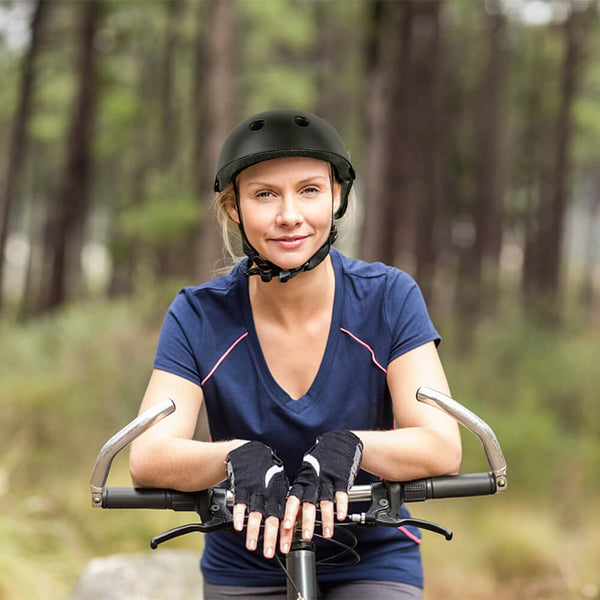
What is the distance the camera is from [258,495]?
6.18ft

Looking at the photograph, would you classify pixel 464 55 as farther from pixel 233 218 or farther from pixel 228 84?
pixel 233 218

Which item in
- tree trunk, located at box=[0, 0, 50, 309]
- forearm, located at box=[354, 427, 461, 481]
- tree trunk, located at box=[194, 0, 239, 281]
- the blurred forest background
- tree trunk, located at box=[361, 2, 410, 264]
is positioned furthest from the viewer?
tree trunk, located at box=[0, 0, 50, 309]

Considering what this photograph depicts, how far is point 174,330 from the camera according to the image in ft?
8.05

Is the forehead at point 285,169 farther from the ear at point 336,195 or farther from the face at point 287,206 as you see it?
the ear at point 336,195

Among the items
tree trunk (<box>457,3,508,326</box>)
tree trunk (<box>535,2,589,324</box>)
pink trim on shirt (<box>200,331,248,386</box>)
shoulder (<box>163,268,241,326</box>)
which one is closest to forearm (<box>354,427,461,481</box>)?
pink trim on shirt (<box>200,331,248,386</box>)

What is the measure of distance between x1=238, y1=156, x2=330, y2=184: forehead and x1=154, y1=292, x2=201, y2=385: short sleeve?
1.45 ft

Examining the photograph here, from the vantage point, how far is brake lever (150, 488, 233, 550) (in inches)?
80.0

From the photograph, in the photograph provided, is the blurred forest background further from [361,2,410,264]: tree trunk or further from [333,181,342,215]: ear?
[333,181,342,215]: ear

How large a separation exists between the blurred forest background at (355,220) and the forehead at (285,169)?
93 centimetres

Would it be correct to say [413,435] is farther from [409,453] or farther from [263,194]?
[263,194]

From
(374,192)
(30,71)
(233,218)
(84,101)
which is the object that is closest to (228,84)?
(374,192)

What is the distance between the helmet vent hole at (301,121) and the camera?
2.32 meters

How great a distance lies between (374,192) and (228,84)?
11.5ft

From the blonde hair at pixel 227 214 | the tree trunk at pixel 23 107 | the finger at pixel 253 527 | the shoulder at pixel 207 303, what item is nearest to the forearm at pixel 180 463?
the finger at pixel 253 527
